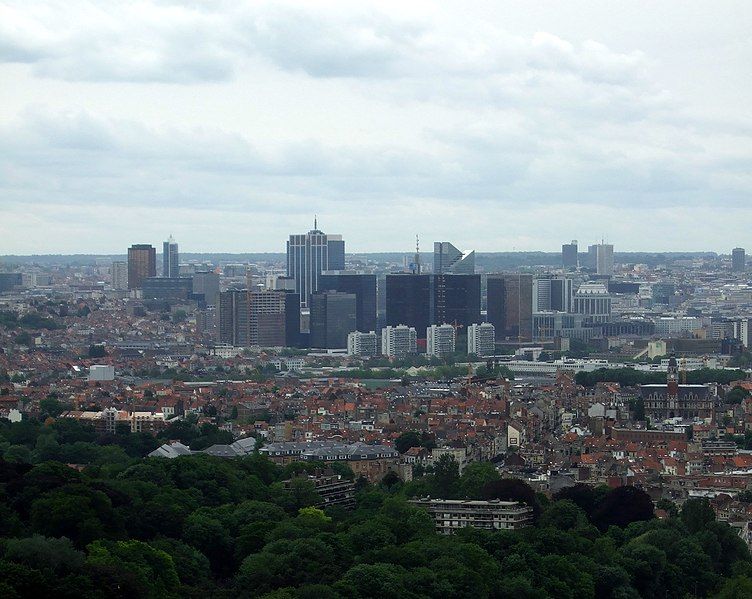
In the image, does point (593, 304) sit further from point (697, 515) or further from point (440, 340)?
point (697, 515)

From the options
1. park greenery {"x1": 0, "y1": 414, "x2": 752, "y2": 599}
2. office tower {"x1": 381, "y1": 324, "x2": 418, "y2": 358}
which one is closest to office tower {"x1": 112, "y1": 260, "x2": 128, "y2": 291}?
office tower {"x1": 381, "y1": 324, "x2": 418, "y2": 358}

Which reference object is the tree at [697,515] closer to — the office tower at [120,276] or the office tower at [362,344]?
the office tower at [362,344]

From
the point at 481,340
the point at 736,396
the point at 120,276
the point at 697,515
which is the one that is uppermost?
the point at 120,276

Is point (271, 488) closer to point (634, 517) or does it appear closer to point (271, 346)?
point (634, 517)

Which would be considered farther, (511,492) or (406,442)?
(406,442)

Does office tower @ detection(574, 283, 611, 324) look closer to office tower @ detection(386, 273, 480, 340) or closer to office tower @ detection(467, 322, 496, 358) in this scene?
office tower @ detection(386, 273, 480, 340)

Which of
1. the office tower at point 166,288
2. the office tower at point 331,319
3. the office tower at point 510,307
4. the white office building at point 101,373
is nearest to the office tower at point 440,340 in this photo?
the office tower at point 331,319

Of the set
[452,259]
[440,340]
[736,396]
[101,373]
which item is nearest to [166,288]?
[452,259]

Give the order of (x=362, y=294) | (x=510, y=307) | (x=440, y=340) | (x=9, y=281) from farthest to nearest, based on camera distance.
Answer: (x=9, y=281)
(x=510, y=307)
(x=362, y=294)
(x=440, y=340)
